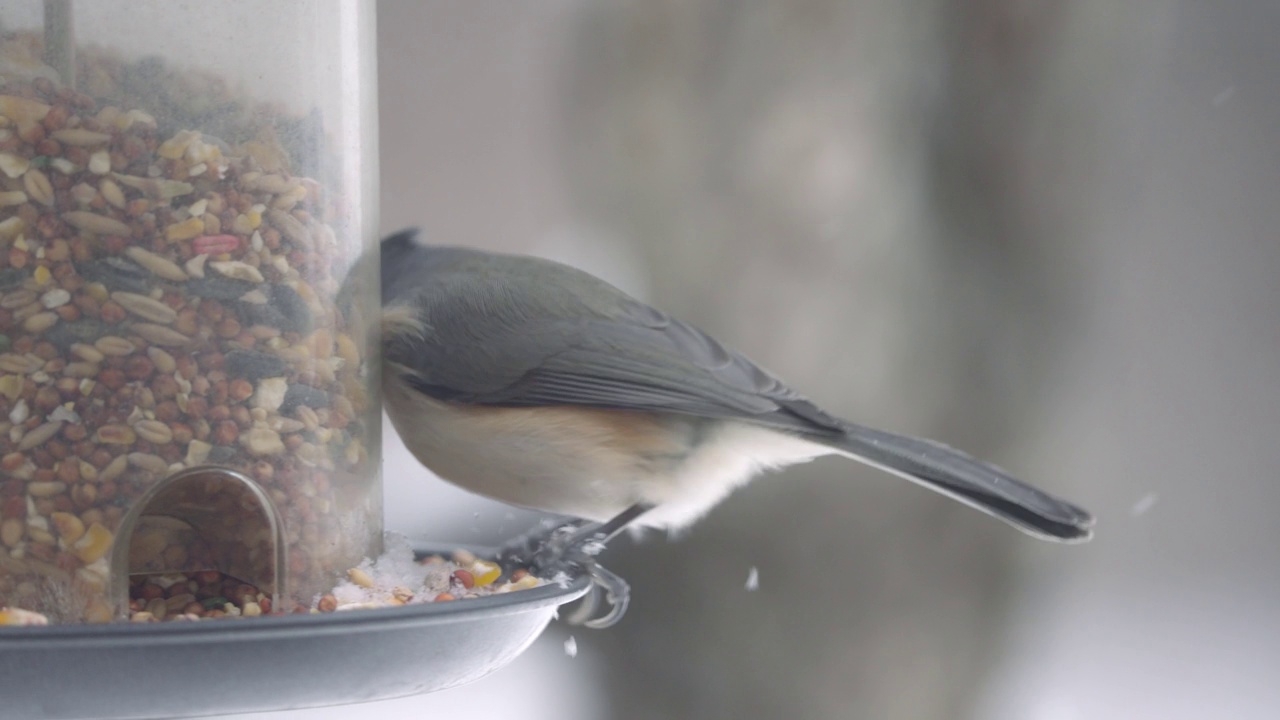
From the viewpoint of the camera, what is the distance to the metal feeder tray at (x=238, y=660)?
3.84 feet

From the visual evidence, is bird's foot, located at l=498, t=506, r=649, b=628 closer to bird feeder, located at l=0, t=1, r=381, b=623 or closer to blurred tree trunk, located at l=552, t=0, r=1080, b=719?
bird feeder, located at l=0, t=1, r=381, b=623

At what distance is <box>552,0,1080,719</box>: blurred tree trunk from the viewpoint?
3.18 metres

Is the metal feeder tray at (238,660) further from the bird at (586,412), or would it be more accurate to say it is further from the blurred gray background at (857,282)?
the blurred gray background at (857,282)

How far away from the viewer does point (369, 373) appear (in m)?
1.80

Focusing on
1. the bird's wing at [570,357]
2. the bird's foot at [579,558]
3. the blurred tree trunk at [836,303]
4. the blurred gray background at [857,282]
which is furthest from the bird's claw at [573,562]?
the blurred tree trunk at [836,303]

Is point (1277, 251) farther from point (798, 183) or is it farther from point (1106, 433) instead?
point (798, 183)

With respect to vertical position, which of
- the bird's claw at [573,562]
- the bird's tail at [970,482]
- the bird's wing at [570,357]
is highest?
the bird's wing at [570,357]

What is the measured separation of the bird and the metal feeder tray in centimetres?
60

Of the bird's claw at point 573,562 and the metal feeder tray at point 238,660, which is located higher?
the metal feeder tray at point 238,660

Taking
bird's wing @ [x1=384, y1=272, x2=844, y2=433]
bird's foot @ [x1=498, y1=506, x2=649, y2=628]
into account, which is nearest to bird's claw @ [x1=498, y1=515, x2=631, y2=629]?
bird's foot @ [x1=498, y1=506, x2=649, y2=628]

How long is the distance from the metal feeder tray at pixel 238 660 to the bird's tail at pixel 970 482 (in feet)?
3.02

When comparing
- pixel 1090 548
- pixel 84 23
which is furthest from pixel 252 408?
pixel 1090 548

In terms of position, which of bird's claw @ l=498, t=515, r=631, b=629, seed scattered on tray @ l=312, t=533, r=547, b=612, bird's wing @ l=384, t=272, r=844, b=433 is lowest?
bird's claw @ l=498, t=515, r=631, b=629

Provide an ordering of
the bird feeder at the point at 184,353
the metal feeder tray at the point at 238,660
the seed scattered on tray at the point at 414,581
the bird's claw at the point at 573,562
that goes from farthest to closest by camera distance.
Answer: the bird's claw at the point at 573,562 < the seed scattered on tray at the point at 414,581 < the bird feeder at the point at 184,353 < the metal feeder tray at the point at 238,660
